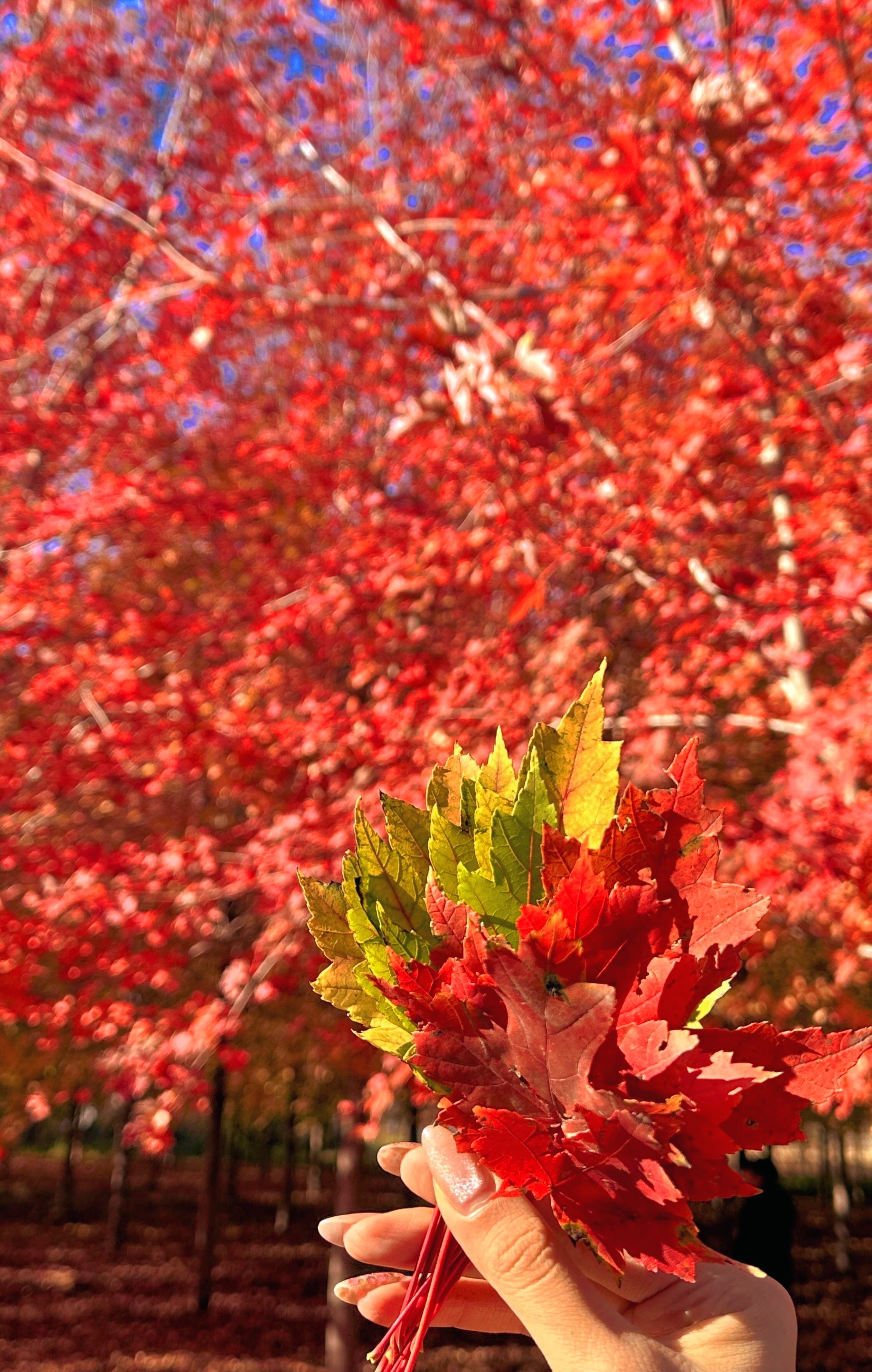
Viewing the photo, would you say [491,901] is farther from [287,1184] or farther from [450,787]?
[287,1184]

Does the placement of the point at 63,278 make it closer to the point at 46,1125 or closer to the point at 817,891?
the point at 817,891

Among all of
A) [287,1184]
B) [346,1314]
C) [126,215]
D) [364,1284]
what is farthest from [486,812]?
[287,1184]

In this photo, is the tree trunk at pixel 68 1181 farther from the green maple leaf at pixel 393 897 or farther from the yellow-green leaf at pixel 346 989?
the green maple leaf at pixel 393 897

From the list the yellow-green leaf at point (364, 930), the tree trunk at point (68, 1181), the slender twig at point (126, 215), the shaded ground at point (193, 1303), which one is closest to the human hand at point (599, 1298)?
the yellow-green leaf at point (364, 930)

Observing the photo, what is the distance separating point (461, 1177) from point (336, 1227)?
39 cm

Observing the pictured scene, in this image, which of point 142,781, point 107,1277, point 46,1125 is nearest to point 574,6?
point 142,781

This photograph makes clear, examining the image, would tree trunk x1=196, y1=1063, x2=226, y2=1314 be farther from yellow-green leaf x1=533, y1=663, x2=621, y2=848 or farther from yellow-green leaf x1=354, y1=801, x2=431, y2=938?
yellow-green leaf x1=533, y1=663, x2=621, y2=848

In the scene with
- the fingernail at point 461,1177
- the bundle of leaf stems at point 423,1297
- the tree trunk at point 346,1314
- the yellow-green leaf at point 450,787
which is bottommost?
the tree trunk at point 346,1314

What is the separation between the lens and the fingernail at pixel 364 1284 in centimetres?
135

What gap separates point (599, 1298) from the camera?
44.8 inches

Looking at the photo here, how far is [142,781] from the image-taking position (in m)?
6.73

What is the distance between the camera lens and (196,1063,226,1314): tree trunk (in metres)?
11.7

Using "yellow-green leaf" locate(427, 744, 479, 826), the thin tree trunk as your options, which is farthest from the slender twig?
the thin tree trunk

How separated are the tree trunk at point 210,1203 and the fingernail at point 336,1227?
11.1m
